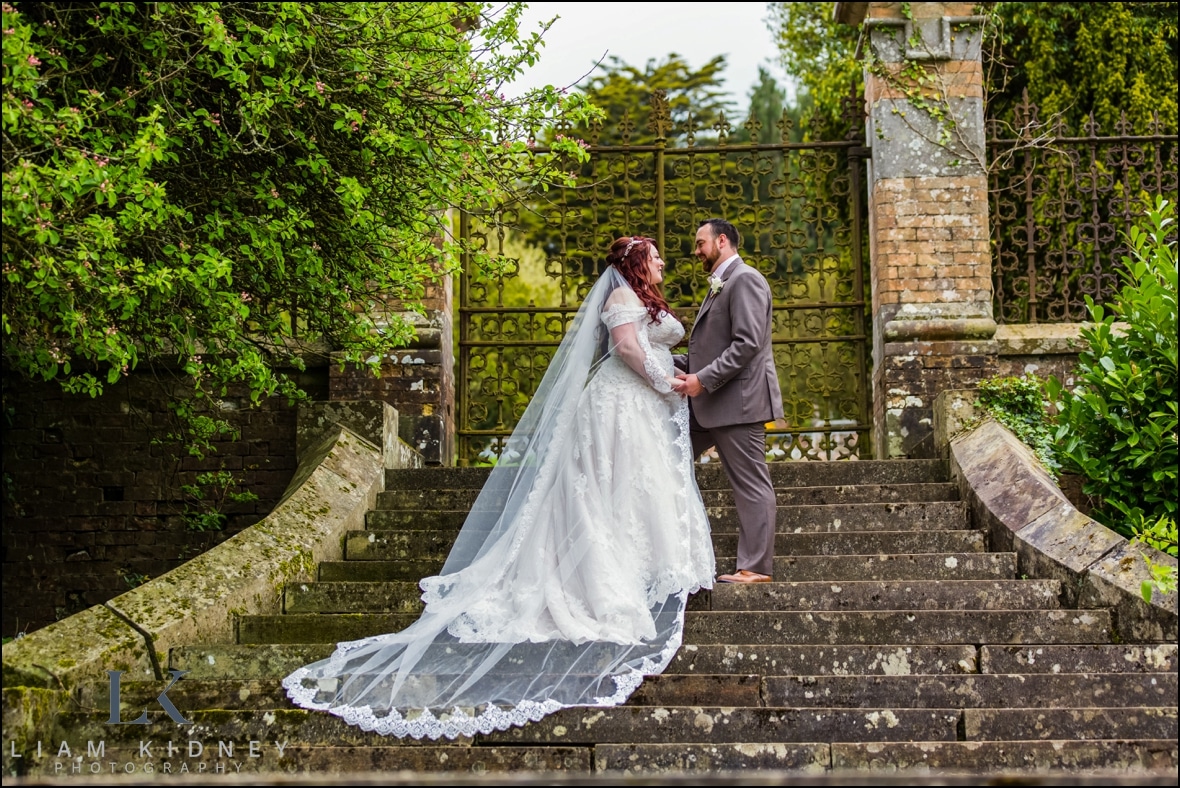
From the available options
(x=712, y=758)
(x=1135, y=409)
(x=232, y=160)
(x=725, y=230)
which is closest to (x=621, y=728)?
(x=712, y=758)

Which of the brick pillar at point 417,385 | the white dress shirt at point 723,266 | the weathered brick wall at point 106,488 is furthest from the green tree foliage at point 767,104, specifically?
the white dress shirt at point 723,266

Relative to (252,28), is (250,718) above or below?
below

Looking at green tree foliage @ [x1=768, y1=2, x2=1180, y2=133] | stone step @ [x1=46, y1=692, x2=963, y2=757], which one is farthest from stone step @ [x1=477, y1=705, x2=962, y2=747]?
green tree foliage @ [x1=768, y1=2, x2=1180, y2=133]

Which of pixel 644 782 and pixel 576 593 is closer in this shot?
pixel 644 782

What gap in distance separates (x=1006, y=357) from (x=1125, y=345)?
7.37 ft

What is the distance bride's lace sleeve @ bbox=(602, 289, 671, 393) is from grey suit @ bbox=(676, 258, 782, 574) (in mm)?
236

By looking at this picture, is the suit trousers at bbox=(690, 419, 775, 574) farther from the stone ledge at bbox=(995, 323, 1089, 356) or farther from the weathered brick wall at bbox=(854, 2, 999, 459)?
the stone ledge at bbox=(995, 323, 1089, 356)

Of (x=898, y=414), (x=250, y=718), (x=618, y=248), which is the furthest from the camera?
(x=898, y=414)

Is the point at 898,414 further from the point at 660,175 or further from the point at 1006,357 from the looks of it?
the point at 660,175

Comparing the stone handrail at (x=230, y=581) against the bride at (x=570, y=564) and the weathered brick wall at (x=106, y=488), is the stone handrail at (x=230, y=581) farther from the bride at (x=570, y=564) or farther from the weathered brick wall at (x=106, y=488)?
the bride at (x=570, y=564)

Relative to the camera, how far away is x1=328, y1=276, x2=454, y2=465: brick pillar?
8477 millimetres

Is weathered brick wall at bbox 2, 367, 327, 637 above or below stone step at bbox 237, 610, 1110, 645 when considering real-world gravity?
above

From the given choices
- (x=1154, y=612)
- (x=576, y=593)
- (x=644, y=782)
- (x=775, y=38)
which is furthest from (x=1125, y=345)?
(x=775, y=38)

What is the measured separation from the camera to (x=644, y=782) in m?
1.76
